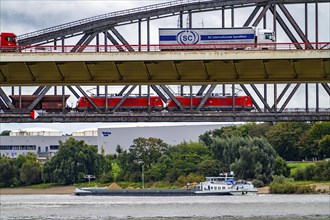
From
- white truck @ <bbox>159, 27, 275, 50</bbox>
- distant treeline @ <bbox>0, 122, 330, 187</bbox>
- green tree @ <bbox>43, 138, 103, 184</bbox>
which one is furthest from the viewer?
green tree @ <bbox>43, 138, 103, 184</bbox>

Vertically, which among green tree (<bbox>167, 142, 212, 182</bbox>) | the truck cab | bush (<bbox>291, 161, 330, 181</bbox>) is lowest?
bush (<bbox>291, 161, 330, 181</bbox>)

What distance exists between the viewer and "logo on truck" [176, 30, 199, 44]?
7650cm

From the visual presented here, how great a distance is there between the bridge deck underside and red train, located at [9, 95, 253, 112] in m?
32.5

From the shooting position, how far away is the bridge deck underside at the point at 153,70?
5934 cm

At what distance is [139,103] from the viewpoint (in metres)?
99.1

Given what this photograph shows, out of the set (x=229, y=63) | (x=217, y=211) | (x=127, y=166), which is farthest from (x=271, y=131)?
(x=229, y=63)

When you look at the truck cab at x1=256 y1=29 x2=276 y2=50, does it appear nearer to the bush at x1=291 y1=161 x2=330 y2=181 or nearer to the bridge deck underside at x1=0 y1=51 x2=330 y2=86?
the bridge deck underside at x1=0 y1=51 x2=330 y2=86

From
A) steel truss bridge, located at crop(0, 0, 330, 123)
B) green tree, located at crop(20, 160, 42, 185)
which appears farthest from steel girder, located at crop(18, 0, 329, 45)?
green tree, located at crop(20, 160, 42, 185)

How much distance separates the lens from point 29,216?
7731cm

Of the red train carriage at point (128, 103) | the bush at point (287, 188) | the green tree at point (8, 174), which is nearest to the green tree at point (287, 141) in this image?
the bush at point (287, 188)

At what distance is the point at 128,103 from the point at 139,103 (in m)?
0.99

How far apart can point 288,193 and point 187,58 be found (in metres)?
73.3

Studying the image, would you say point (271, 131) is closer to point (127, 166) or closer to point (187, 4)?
point (127, 166)

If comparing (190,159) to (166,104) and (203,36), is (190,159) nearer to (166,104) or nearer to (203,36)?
(166,104)
